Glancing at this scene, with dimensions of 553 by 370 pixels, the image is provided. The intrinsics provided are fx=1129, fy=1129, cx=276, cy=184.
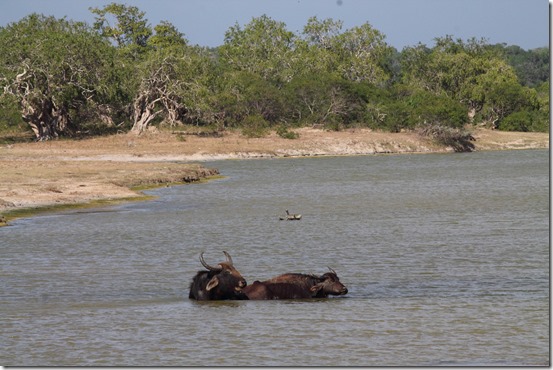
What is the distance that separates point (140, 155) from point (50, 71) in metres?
8.07

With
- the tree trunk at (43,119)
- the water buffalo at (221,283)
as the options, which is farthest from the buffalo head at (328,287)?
the tree trunk at (43,119)

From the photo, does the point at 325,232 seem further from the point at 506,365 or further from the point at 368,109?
the point at 368,109

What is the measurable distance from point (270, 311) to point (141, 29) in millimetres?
78610

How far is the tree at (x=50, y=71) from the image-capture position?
59.9 m

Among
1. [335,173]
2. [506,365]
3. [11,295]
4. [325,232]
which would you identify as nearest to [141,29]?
[335,173]

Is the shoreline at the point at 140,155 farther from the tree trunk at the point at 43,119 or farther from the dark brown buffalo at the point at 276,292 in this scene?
the dark brown buffalo at the point at 276,292

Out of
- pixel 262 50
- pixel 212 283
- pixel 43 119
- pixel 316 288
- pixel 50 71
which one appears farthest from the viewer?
pixel 262 50

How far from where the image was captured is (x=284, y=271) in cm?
1895

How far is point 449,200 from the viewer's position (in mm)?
35781

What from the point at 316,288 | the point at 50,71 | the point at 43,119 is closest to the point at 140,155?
the point at 50,71

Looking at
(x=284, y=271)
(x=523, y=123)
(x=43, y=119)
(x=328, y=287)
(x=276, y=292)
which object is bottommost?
(x=284, y=271)

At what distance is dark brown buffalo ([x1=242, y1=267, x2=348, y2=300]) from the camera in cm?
1556

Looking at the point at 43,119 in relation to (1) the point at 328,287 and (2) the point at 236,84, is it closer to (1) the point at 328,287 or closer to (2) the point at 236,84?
(2) the point at 236,84

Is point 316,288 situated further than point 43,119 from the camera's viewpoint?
No
